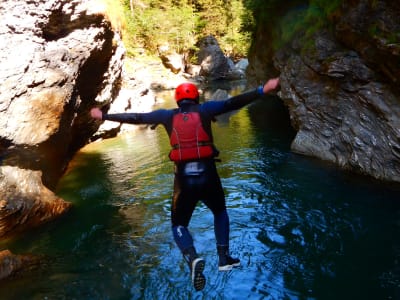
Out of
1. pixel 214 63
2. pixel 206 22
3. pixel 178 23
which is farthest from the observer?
pixel 206 22

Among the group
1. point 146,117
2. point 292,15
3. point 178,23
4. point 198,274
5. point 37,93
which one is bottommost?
point 198,274

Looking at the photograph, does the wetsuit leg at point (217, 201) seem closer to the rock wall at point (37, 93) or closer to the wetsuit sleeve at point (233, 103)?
the wetsuit sleeve at point (233, 103)

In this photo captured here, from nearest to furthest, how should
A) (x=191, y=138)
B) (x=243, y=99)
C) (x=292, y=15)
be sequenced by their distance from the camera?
(x=243, y=99) < (x=191, y=138) < (x=292, y=15)

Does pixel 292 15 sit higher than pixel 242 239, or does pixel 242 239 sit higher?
pixel 292 15

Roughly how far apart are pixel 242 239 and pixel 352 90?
5.48m

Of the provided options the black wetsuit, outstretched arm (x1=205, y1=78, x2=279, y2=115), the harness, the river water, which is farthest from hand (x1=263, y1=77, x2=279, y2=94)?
the river water

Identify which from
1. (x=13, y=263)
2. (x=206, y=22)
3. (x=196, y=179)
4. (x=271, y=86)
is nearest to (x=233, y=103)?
(x=271, y=86)

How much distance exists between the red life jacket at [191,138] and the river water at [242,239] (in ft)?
7.29

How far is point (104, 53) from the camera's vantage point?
12656 millimetres

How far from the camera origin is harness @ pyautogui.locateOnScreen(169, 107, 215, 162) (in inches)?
184

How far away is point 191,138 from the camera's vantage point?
4.68m

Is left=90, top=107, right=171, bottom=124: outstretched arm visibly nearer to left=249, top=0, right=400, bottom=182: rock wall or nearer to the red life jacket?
the red life jacket

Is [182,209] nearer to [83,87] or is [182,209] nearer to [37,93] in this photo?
[37,93]

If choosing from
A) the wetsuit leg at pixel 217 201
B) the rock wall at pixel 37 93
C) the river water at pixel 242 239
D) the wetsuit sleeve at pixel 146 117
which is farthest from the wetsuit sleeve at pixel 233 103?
the rock wall at pixel 37 93
